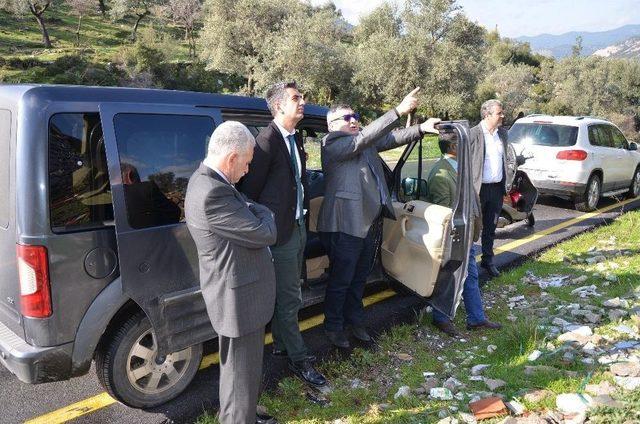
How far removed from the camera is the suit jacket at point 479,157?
13.3 ft

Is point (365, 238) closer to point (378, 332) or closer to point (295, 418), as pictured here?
point (378, 332)

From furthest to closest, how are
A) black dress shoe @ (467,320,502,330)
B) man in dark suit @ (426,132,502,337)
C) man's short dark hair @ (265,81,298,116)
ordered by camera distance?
black dress shoe @ (467,320,502,330)
man in dark suit @ (426,132,502,337)
man's short dark hair @ (265,81,298,116)

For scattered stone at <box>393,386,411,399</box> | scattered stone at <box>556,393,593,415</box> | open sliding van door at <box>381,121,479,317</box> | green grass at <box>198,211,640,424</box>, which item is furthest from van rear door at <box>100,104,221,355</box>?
scattered stone at <box>556,393,593,415</box>

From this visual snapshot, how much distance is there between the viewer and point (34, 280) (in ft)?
8.28

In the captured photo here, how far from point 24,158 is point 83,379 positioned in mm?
1822

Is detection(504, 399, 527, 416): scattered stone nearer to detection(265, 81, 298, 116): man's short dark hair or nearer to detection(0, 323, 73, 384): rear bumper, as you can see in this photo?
detection(265, 81, 298, 116): man's short dark hair

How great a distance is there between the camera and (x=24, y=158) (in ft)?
8.17

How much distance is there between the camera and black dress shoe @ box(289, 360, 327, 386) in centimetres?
331

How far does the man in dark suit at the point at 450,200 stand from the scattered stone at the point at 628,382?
47.6 inches

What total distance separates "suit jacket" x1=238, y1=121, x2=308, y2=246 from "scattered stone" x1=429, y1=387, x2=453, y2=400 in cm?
139

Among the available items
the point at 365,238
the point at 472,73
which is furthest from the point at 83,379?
the point at 472,73

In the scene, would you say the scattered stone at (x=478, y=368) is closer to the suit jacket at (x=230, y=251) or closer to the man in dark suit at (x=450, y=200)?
the man in dark suit at (x=450, y=200)

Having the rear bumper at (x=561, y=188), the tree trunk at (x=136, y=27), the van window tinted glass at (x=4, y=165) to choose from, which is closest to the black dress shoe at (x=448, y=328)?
the van window tinted glass at (x=4, y=165)

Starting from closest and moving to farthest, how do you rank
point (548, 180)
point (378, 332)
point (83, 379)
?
point (83, 379) → point (378, 332) → point (548, 180)
